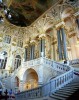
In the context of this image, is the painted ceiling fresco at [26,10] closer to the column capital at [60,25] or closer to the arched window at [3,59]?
the column capital at [60,25]

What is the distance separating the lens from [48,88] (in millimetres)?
7730

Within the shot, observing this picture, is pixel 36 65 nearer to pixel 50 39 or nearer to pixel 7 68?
pixel 7 68

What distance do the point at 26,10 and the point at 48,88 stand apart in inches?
748

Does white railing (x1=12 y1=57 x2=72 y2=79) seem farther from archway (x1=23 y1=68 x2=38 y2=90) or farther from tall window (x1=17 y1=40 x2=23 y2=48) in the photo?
tall window (x1=17 y1=40 x2=23 y2=48)

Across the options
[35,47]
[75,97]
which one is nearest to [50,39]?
[35,47]

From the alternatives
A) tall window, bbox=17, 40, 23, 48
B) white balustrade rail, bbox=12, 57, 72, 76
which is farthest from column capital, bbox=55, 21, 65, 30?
tall window, bbox=17, 40, 23, 48

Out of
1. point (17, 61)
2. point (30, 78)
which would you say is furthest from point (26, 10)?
point (30, 78)

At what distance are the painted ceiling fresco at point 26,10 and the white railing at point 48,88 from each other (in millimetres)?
15624

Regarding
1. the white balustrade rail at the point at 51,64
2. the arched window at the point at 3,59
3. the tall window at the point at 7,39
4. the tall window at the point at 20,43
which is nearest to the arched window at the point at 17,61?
the arched window at the point at 3,59

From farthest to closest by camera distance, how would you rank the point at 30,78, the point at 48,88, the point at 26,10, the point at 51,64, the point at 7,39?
the point at 26,10, the point at 7,39, the point at 30,78, the point at 51,64, the point at 48,88

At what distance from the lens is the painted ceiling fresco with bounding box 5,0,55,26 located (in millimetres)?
21394

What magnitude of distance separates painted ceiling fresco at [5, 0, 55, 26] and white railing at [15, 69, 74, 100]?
1562 cm

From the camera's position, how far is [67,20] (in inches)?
792

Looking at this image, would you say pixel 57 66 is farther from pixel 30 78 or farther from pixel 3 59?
pixel 3 59
